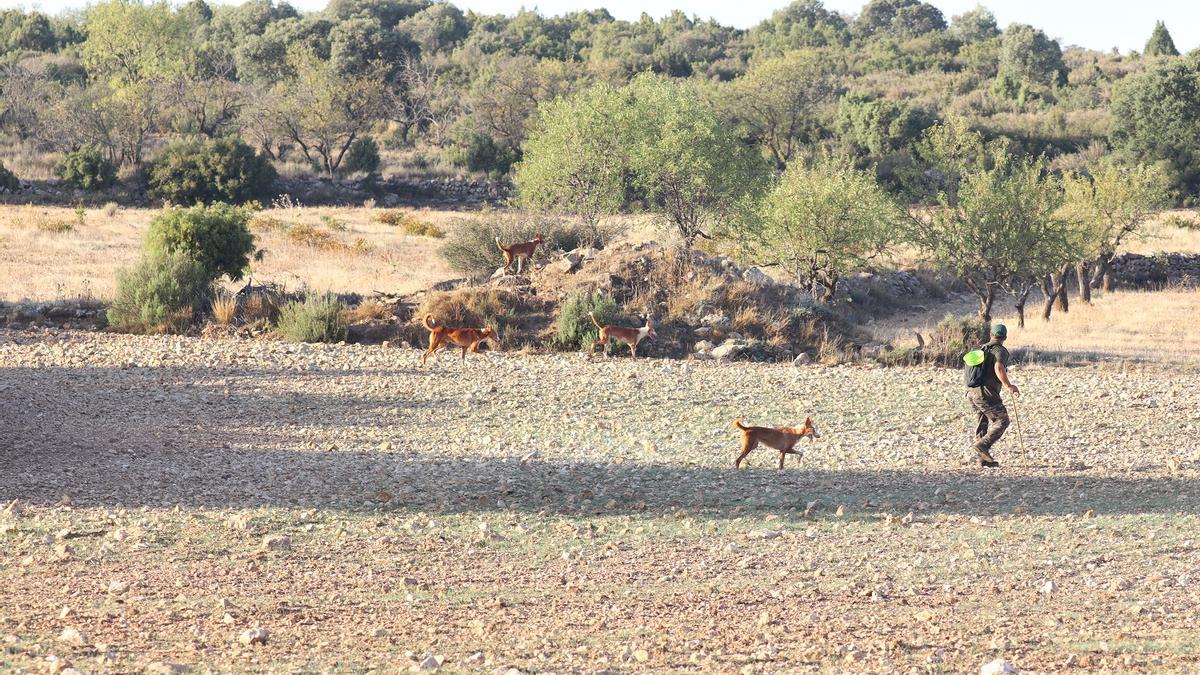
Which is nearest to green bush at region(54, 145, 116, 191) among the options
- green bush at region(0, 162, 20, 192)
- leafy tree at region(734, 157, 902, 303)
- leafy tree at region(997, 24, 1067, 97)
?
green bush at region(0, 162, 20, 192)

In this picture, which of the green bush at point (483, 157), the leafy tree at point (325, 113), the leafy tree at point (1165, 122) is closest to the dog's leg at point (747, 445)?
the leafy tree at point (325, 113)

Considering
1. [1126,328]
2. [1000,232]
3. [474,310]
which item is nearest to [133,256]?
[474,310]

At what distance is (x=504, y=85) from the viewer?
67062 millimetres

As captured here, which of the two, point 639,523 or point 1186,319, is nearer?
point 639,523

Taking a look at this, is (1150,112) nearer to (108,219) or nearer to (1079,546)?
(108,219)

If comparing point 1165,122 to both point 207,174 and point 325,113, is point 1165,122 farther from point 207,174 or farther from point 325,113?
point 207,174

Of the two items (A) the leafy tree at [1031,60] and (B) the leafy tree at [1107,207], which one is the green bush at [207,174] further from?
(A) the leafy tree at [1031,60]

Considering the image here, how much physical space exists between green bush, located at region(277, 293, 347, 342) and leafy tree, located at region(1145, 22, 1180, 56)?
84.8 meters

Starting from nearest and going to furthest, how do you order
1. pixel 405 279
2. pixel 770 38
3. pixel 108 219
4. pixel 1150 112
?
pixel 405 279 → pixel 108 219 → pixel 1150 112 → pixel 770 38

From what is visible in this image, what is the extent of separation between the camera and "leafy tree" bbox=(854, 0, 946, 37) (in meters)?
110

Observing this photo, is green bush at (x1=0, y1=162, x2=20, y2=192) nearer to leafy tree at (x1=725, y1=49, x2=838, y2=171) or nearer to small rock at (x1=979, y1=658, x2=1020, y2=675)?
leafy tree at (x1=725, y1=49, x2=838, y2=171)

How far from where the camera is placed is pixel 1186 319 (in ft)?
97.4

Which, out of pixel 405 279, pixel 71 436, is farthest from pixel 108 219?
pixel 71 436

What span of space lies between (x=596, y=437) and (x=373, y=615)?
637 cm
